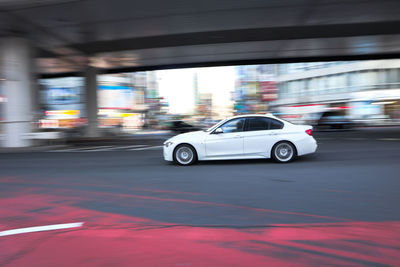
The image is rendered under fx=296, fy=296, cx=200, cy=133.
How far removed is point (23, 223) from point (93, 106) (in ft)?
67.7

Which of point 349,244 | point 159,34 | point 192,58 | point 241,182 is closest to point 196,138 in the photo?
point 241,182

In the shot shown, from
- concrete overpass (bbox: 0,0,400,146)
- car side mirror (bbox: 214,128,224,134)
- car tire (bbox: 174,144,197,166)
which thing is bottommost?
car tire (bbox: 174,144,197,166)

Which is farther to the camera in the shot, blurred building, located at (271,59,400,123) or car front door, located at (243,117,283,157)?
blurred building, located at (271,59,400,123)

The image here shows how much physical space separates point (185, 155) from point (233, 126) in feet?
5.13

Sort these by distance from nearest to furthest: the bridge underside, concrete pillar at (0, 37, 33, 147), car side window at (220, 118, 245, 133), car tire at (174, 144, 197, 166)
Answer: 1. car side window at (220, 118, 245, 133)
2. car tire at (174, 144, 197, 166)
3. the bridge underside
4. concrete pillar at (0, 37, 33, 147)

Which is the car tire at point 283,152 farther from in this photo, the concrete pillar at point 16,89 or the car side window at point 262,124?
the concrete pillar at point 16,89

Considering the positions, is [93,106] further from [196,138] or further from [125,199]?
[125,199]

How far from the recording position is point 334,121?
22.8 m

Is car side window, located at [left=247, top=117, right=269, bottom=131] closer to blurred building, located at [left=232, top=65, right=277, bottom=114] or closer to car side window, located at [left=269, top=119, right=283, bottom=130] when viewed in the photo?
car side window, located at [left=269, top=119, right=283, bottom=130]

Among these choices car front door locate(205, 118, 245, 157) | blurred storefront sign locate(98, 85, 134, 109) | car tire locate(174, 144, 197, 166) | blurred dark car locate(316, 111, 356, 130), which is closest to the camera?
car front door locate(205, 118, 245, 157)

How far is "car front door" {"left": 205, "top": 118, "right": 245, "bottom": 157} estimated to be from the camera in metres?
8.03

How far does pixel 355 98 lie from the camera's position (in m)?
33.2

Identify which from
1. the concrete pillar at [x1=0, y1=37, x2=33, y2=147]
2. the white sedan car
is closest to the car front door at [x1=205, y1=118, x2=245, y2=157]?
the white sedan car

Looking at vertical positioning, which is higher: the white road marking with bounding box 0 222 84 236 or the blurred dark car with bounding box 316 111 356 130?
the blurred dark car with bounding box 316 111 356 130
